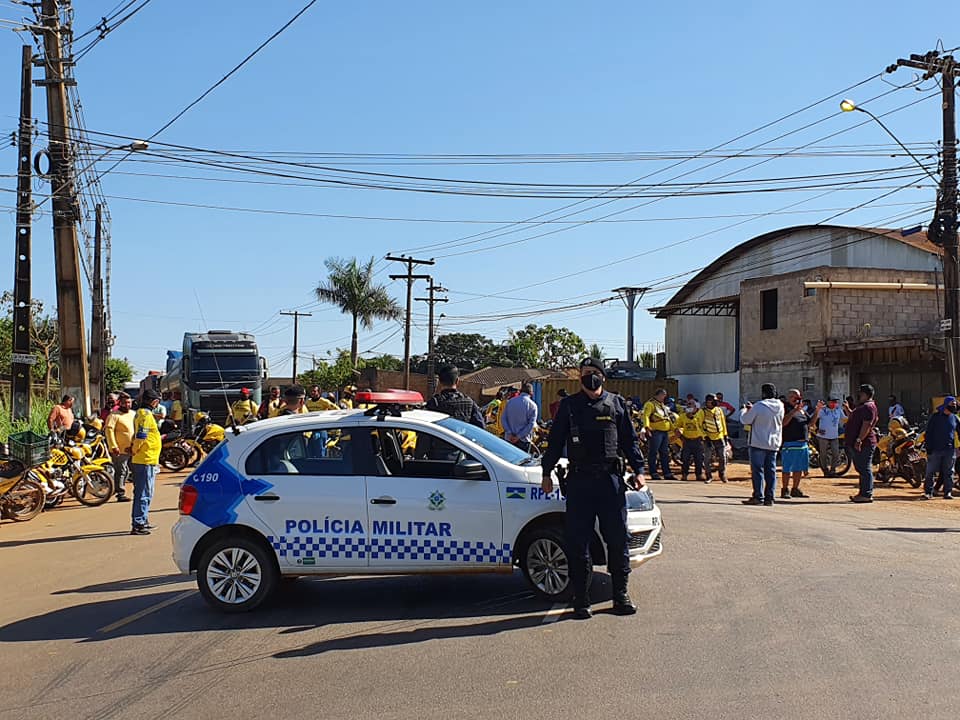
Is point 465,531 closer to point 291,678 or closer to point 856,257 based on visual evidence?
point 291,678

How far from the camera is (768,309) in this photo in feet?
121

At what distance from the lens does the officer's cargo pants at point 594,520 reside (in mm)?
7559

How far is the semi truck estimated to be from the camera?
31.0 metres

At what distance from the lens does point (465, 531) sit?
313 inches

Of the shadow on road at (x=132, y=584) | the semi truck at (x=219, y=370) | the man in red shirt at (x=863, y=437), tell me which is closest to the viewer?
the shadow on road at (x=132, y=584)

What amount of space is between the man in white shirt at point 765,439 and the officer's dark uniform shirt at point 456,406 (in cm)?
514

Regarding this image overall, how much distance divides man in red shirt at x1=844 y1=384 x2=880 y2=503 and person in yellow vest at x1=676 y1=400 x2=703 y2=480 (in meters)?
4.82

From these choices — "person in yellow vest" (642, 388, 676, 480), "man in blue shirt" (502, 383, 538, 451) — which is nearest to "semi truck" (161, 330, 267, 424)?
"person in yellow vest" (642, 388, 676, 480)

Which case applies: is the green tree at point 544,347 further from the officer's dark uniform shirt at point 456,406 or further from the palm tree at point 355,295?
the officer's dark uniform shirt at point 456,406

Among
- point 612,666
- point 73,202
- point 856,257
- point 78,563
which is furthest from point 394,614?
point 856,257

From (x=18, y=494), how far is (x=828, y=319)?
2662 cm

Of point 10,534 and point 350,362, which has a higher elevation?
point 350,362

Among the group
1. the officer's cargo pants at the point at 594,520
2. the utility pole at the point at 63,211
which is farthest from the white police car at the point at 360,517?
the utility pole at the point at 63,211

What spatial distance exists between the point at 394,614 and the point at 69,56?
1856cm
